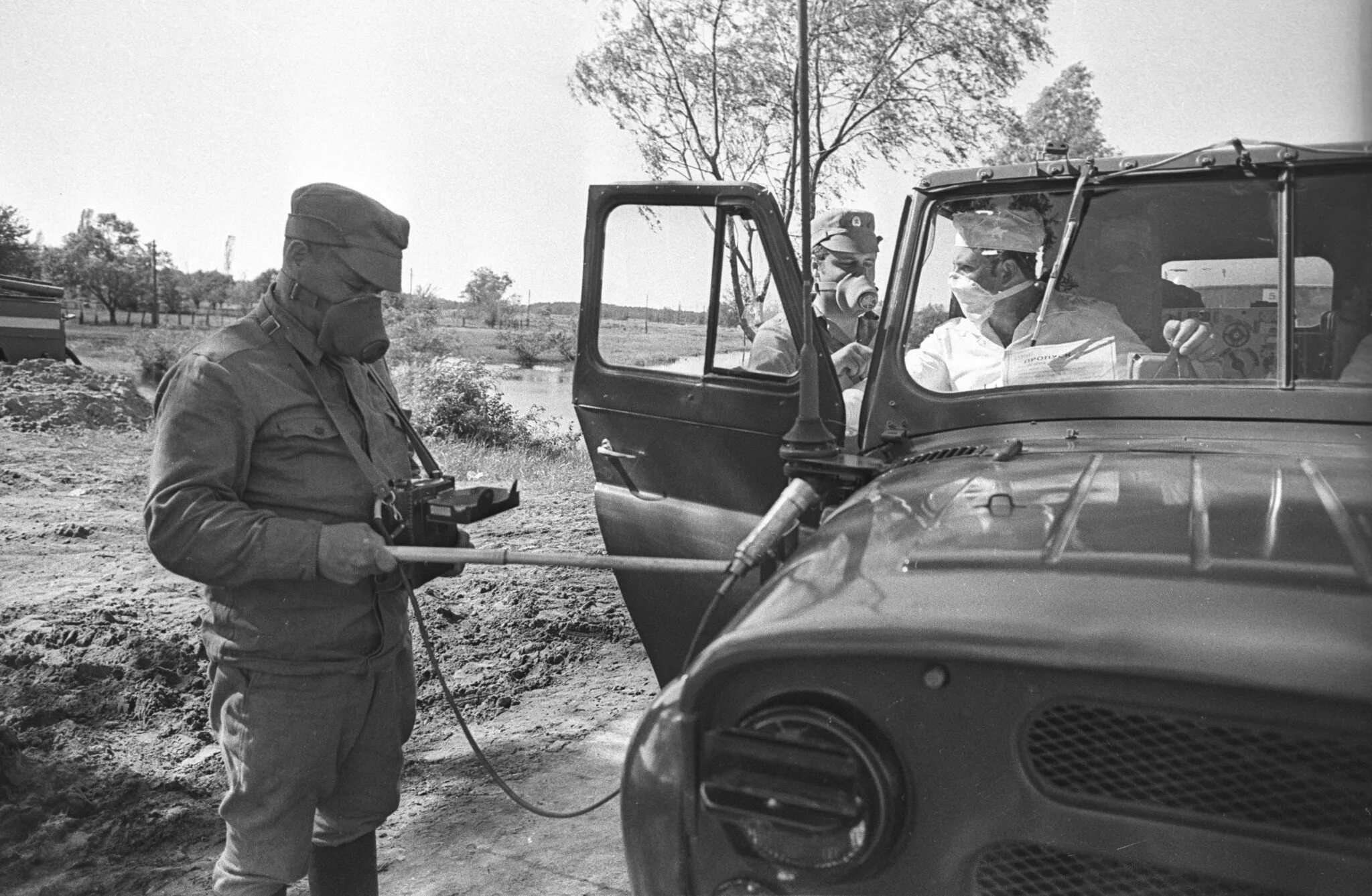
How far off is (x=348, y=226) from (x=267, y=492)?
2.07 ft

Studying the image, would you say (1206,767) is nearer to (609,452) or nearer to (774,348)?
(774,348)

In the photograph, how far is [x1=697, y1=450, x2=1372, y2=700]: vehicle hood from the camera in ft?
4.18

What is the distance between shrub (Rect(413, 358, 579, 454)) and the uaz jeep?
12618mm

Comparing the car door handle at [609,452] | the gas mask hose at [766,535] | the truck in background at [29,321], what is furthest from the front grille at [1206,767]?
the truck in background at [29,321]

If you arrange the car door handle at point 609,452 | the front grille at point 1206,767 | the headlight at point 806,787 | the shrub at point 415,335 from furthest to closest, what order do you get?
the shrub at point 415,335, the car door handle at point 609,452, the headlight at point 806,787, the front grille at point 1206,767

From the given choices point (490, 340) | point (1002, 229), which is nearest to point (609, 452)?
point (1002, 229)

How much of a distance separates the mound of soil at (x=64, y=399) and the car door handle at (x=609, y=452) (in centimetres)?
1077

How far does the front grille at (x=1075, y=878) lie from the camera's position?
1309 mm

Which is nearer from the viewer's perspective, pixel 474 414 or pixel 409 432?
pixel 409 432

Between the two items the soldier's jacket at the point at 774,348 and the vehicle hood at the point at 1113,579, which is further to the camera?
the soldier's jacket at the point at 774,348

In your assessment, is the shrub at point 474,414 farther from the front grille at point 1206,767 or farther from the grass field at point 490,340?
the front grille at point 1206,767

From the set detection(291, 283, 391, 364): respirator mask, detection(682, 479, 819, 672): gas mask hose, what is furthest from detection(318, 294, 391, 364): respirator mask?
detection(682, 479, 819, 672): gas mask hose

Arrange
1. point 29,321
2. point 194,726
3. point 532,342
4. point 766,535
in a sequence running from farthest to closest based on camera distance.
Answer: point 532,342
point 29,321
point 194,726
point 766,535

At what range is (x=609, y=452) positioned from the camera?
11.1ft
